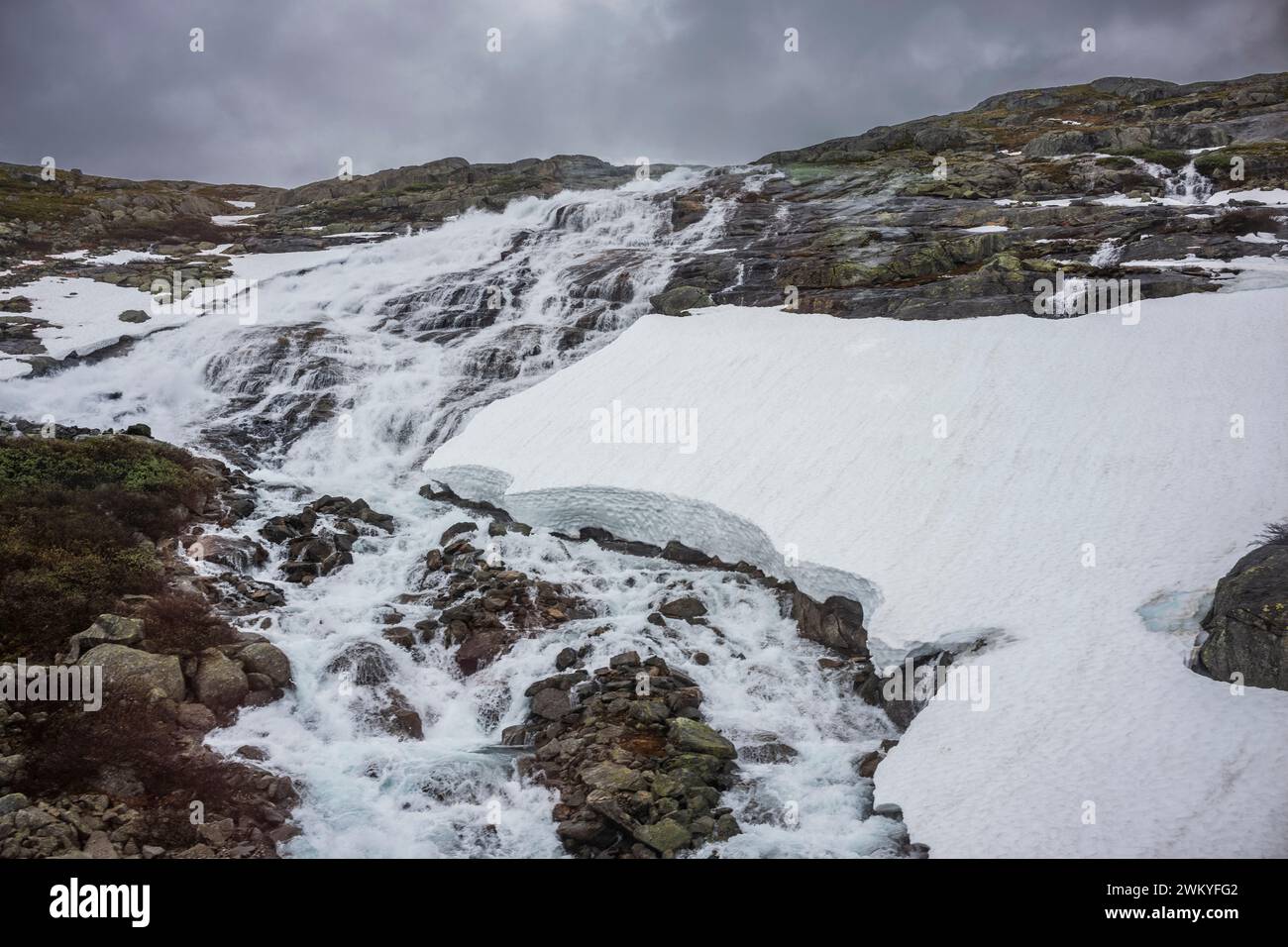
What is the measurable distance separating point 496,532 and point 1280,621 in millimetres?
18008

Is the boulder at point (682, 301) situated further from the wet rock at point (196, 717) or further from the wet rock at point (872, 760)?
the wet rock at point (196, 717)

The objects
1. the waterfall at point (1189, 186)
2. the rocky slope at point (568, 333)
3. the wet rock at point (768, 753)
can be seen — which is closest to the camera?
the rocky slope at point (568, 333)

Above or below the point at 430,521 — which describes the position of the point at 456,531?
below

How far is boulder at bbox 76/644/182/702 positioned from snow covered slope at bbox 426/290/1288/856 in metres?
11.3

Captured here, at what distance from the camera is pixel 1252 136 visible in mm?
48531

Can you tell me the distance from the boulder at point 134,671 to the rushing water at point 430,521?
1.39 meters

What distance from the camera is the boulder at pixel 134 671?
13492 mm

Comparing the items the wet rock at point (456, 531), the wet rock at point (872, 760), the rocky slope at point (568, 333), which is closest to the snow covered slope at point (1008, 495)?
the wet rock at point (872, 760)

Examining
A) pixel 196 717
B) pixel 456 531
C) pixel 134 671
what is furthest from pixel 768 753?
pixel 456 531

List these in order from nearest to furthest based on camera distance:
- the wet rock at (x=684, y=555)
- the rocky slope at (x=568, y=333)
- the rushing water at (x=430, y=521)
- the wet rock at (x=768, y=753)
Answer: the rocky slope at (x=568, y=333), the rushing water at (x=430, y=521), the wet rock at (x=768, y=753), the wet rock at (x=684, y=555)

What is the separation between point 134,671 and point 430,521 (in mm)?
10616

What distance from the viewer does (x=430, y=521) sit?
940 inches

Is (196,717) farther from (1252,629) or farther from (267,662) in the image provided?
(1252,629)

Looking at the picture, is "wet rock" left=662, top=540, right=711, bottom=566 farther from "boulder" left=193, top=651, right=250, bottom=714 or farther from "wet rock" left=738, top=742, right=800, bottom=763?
"boulder" left=193, top=651, right=250, bottom=714
